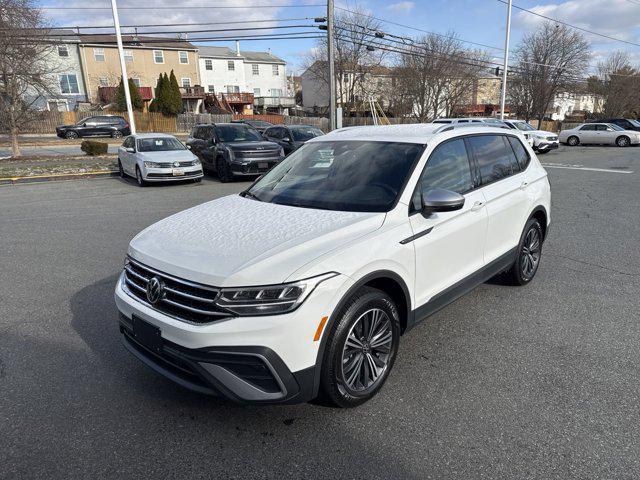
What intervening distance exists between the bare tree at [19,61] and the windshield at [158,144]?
7.09 meters

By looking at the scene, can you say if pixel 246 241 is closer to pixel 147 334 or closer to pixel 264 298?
pixel 264 298

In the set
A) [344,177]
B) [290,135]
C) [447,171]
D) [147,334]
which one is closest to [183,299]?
[147,334]

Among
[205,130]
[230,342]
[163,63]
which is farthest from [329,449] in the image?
[163,63]

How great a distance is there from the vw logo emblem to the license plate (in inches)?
5.9

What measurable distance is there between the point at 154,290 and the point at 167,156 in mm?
11355

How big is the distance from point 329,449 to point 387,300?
0.97m

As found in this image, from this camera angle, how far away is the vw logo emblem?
263 cm

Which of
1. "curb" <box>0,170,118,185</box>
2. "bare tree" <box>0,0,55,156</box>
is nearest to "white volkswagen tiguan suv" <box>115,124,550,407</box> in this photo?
"curb" <box>0,170,118,185</box>

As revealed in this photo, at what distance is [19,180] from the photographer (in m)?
14.2

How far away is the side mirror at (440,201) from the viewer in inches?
120

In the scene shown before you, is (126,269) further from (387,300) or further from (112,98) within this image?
(112,98)

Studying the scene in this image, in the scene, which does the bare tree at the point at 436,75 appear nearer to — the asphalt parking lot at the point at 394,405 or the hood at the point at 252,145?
the hood at the point at 252,145

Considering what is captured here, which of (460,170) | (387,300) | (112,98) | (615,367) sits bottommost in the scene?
(615,367)

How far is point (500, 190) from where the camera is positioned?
4137 millimetres
